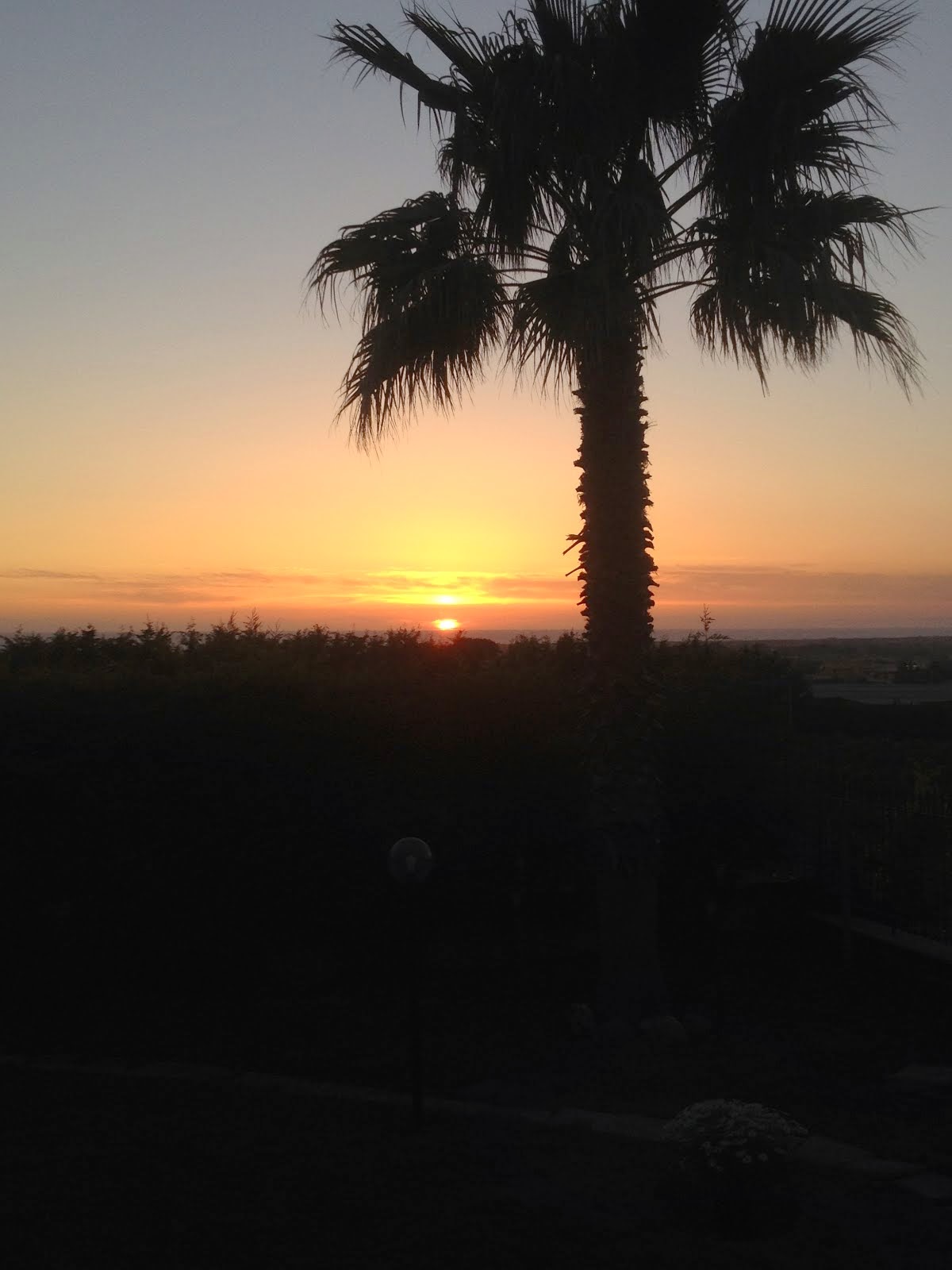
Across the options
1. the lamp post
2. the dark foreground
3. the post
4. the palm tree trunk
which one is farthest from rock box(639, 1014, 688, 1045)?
the post

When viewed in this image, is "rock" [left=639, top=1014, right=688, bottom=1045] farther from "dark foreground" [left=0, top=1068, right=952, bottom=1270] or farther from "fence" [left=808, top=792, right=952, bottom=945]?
"fence" [left=808, top=792, right=952, bottom=945]

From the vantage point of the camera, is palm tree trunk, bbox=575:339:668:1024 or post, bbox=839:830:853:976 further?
post, bbox=839:830:853:976

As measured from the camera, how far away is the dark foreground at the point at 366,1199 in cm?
474

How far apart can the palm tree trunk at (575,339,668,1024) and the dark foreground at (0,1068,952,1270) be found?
236cm

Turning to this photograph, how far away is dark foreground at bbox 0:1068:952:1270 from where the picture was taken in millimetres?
4738

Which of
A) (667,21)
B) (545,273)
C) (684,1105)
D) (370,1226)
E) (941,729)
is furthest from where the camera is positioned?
(941,729)

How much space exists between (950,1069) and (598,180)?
21.1ft

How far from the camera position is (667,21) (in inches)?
328

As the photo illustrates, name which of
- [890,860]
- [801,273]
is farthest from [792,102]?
[890,860]

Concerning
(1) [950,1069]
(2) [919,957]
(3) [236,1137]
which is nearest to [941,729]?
(2) [919,957]

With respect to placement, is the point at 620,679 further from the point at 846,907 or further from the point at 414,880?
the point at 846,907

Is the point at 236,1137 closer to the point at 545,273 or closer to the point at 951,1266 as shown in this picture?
the point at 951,1266

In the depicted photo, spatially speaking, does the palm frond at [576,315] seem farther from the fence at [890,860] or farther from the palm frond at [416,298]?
the fence at [890,860]

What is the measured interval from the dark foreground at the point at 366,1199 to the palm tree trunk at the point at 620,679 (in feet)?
7.74
